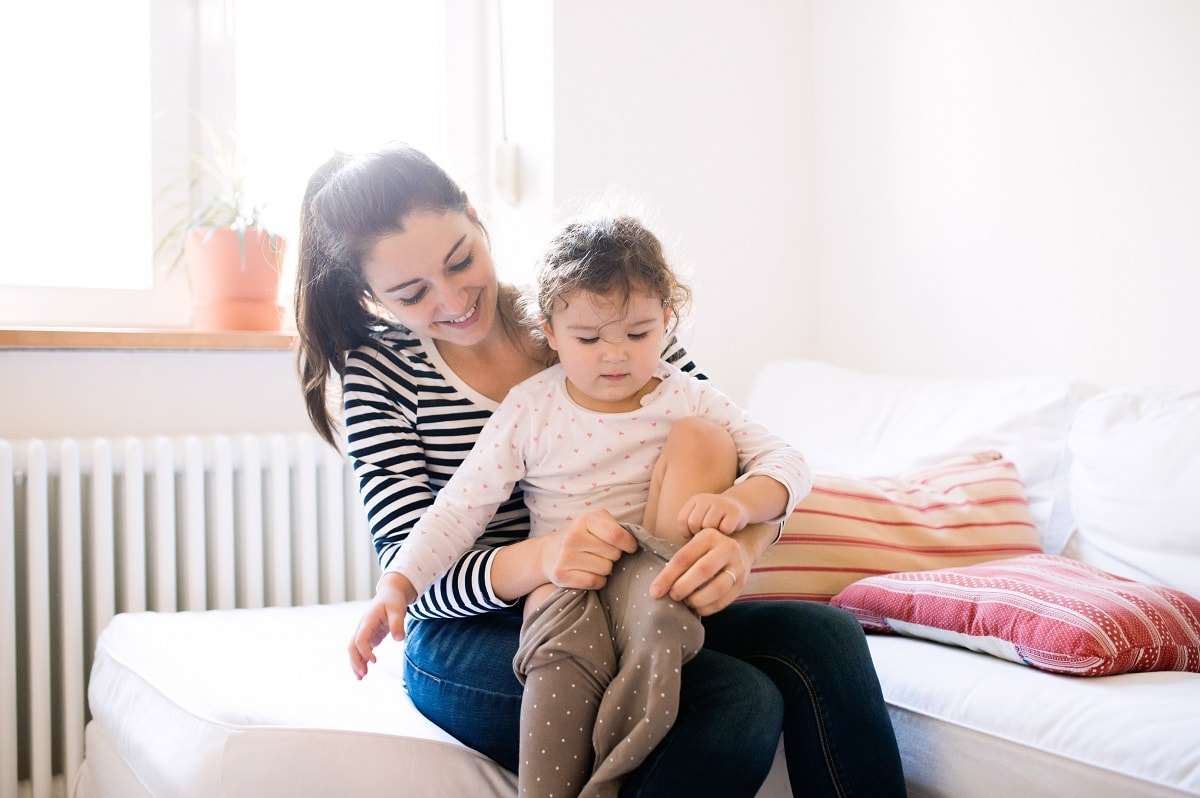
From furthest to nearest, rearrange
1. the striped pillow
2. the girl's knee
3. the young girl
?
the striped pillow, the girl's knee, the young girl

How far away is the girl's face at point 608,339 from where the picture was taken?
3.41 ft

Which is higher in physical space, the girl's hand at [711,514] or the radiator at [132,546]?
the girl's hand at [711,514]

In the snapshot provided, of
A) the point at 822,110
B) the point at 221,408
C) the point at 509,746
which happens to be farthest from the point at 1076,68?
the point at 221,408

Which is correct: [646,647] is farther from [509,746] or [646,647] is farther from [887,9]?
[887,9]

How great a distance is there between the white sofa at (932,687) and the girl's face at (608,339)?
1.37 feet

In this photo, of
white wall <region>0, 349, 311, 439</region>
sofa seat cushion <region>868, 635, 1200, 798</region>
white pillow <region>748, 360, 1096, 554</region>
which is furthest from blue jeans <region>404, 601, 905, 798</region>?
white wall <region>0, 349, 311, 439</region>

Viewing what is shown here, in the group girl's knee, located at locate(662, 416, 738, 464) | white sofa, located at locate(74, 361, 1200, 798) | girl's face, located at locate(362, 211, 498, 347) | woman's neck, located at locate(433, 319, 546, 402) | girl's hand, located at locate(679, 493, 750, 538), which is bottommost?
white sofa, located at locate(74, 361, 1200, 798)

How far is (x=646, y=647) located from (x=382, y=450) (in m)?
0.43

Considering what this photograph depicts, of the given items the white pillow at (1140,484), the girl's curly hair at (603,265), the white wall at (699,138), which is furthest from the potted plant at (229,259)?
the white pillow at (1140,484)

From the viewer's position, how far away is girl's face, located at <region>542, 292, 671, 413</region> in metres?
1.04

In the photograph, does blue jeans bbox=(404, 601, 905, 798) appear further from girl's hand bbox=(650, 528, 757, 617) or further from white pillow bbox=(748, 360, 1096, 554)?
white pillow bbox=(748, 360, 1096, 554)

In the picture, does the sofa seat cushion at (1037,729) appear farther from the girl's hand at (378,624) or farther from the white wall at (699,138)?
the white wall at (699,138)

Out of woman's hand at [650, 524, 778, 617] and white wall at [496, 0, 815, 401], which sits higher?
white wall at [496, 0, 815, 401]

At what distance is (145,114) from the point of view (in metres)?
1.95
